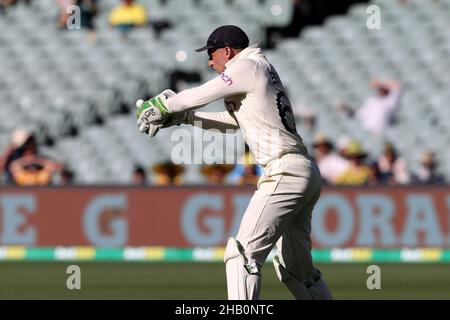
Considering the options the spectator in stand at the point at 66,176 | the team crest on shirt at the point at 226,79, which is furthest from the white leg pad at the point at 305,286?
the spectator in stand at the point at 66,176

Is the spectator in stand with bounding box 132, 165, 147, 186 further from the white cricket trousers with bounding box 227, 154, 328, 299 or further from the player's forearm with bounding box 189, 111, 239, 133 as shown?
the white cricket trousers with bounding box 227, 154, 328, 299

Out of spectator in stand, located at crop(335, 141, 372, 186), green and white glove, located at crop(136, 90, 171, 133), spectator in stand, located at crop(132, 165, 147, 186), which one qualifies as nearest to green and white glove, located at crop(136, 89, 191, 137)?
green and white glove, located at crop(136, 90, 171, 133)

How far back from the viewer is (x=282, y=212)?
837 centimetres

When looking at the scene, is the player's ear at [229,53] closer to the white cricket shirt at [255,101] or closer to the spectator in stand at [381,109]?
the white cricket shirt at [255,101]

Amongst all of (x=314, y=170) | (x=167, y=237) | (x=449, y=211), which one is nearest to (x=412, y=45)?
(x=449, y=211)

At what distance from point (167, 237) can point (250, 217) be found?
8586 millimetres

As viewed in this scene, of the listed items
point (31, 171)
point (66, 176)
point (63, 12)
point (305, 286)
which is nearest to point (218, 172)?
point (66, 176)

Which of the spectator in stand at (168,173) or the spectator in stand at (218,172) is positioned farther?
the spectator in stand at (168,173)

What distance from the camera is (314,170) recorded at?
28.0 feet

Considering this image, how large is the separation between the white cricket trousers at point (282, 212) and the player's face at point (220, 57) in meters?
0.78

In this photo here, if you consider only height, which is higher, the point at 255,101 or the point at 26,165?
the point at 26,165

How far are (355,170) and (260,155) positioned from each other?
9.19 m

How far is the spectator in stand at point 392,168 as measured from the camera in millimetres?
17945

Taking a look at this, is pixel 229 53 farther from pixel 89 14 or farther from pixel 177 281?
pixel 89 14
